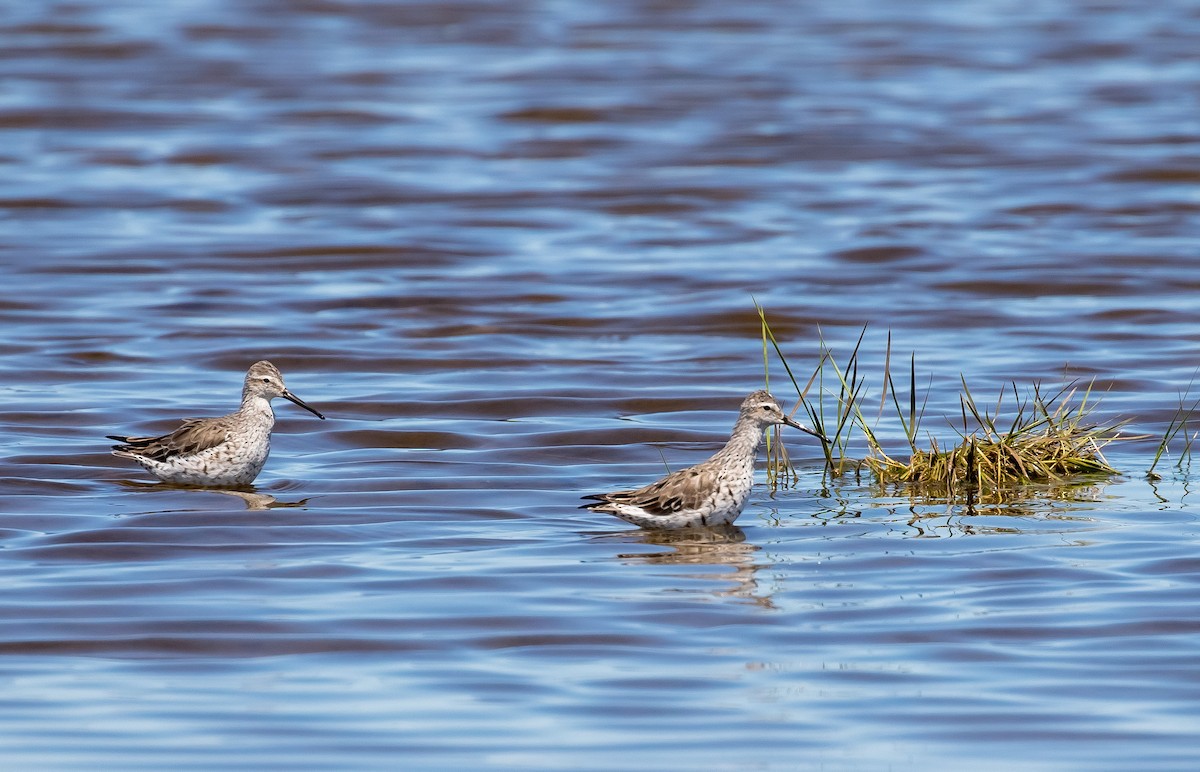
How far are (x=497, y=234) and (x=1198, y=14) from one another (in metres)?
25.3

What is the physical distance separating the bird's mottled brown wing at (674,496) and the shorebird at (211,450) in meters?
2.72

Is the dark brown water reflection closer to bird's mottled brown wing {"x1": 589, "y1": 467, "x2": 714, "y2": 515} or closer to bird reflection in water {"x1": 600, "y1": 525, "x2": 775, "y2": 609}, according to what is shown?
bird reflection in water {"x1": 600, "y1": 525, "x2": 775, "y2": 609}

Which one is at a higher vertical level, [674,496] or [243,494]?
[674,496]

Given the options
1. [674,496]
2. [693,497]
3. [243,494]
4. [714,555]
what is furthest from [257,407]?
[714,555]

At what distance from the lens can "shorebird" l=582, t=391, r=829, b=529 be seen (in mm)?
11172

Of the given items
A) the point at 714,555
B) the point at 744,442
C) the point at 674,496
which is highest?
the point at 744,442

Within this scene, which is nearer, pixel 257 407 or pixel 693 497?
pixel 693 497

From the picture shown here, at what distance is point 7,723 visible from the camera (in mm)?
7957

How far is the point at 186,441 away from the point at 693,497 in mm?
3718

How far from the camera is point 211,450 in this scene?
12664 millimetres

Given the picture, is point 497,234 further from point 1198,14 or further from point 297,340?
point 1198,14

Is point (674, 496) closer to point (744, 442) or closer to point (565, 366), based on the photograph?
point (744, 442)

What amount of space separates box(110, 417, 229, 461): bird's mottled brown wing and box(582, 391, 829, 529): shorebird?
2.87 m

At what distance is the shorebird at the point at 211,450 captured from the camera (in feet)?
41.5
